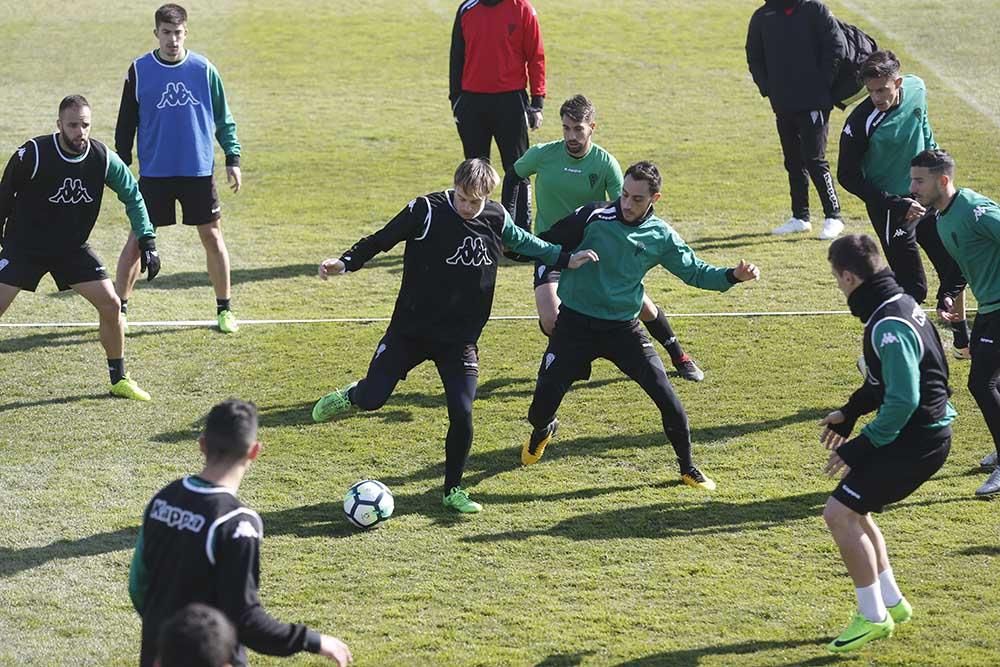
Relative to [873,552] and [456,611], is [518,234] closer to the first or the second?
[456,611]

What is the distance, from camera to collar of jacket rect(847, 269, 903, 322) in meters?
7.16

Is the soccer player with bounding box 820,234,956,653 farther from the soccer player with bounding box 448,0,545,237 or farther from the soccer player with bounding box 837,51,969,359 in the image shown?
the soccer player with bounding box 448,0,545,237

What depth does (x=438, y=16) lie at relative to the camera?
27.4 meters

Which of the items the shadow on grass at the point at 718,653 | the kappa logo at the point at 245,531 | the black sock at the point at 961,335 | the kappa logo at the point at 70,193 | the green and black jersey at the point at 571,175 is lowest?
the shadow on grass at the point at 718,653

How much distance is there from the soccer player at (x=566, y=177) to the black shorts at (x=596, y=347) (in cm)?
126

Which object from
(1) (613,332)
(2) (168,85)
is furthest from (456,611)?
(2) (168,85)

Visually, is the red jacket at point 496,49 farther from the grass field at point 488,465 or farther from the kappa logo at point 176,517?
the kappa logo at point 176,517

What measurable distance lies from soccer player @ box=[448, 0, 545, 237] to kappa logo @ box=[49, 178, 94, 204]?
5062 millimetres

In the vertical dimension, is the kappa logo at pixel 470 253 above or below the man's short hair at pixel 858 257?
below

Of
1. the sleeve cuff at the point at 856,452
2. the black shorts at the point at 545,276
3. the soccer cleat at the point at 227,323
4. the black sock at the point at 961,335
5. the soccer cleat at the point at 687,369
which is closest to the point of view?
the sleeve cuff at the point at 856,452

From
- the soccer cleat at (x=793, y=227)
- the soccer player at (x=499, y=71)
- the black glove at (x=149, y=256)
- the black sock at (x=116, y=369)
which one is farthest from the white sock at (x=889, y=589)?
the soccer cleat at (x=793, y=227)

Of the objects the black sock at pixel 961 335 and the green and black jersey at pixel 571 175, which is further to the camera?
the black sock at pixel 961 335

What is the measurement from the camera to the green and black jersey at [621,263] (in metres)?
9.25

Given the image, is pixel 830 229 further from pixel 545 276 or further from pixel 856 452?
pixel 856 452
